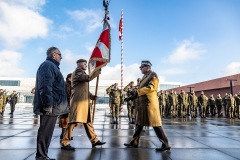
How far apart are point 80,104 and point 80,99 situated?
0.11 meters

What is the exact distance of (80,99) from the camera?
5016 mm

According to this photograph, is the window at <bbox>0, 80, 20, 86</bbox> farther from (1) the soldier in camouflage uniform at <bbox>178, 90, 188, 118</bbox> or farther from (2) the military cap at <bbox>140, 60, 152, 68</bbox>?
(2) the military cap at <bbox>140, 60, 152, 68</bbox>

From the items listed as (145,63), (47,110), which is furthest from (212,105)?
(47,110)

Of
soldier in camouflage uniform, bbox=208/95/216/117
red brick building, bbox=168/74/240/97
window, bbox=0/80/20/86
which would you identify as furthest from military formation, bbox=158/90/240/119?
window, bbox=0/80/20/86

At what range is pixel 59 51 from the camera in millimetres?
4184

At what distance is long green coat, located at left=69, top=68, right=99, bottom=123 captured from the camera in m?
4.88

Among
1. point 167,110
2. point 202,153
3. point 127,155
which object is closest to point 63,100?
point 127,155

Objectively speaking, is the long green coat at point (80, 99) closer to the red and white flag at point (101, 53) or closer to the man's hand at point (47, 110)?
the red and white flag at point (101, 53)

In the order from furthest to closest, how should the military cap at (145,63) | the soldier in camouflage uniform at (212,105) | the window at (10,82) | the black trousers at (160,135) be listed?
the window at (10,82), the soldier in camouflage uniform at (212,105), the military cap at (145,63), the black trousers at (160,135)

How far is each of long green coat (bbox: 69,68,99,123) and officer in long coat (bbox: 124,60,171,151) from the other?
3.33ft

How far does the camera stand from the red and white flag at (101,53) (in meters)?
5.41

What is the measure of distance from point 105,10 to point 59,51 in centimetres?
244

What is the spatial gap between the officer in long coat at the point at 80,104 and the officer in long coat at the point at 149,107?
93 cm

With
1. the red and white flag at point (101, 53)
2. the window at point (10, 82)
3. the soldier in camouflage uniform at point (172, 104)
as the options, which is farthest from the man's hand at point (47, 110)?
the window at point (10, 82)
